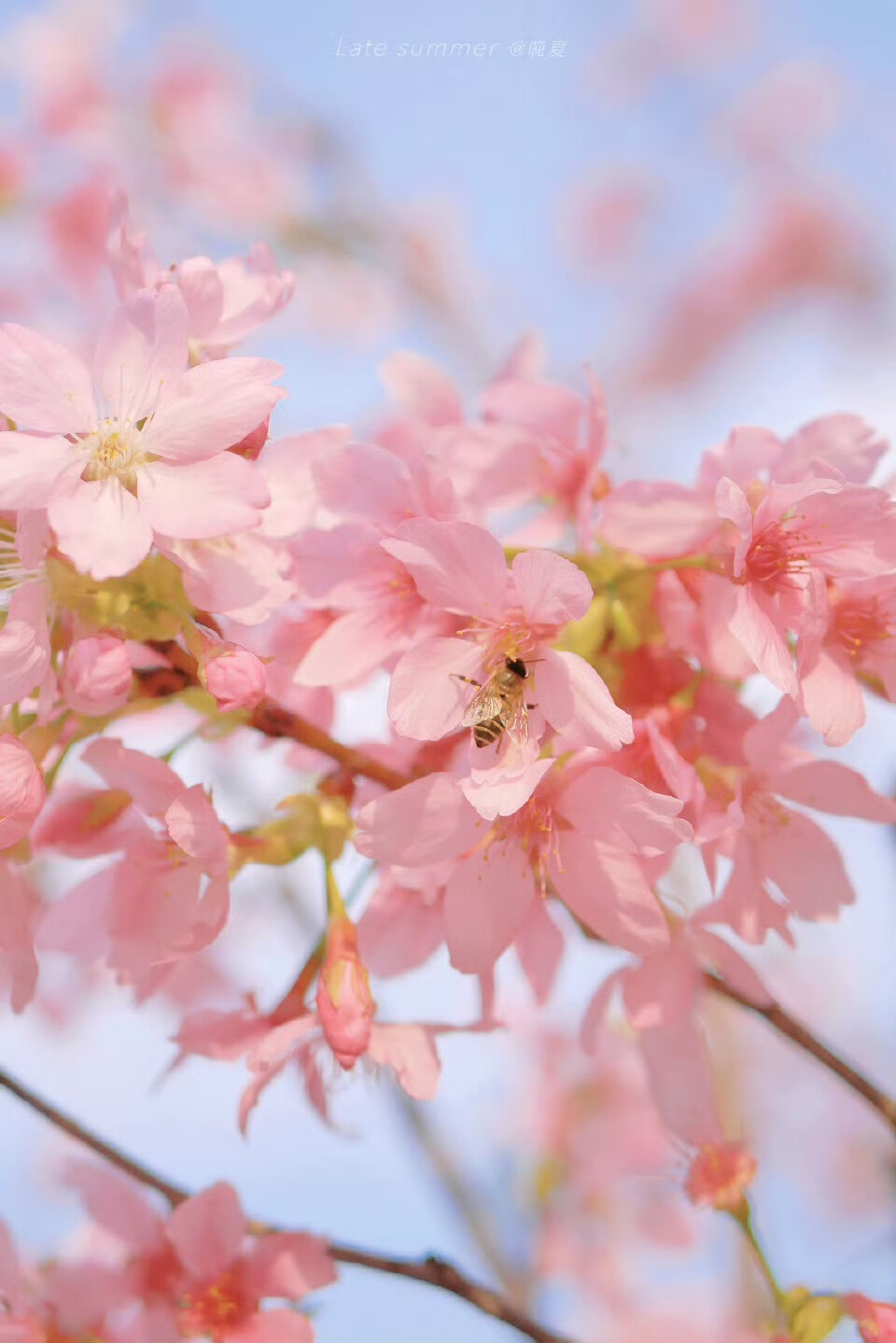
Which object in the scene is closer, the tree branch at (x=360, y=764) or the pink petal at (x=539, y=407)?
the tree branch at (x=360, y=764)

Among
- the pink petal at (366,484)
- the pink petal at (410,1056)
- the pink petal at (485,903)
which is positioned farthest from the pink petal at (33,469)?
the pink petal at (410,1056)

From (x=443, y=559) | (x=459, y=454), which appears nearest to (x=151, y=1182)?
(x=443, y=559)

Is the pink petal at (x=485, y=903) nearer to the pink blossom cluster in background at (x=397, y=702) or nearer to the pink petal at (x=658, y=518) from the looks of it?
the pink blossom cluster in background at (x=397, y=702)

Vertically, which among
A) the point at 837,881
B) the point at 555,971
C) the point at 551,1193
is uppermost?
the point at 837,881

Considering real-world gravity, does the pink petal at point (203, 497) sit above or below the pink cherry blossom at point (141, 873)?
above

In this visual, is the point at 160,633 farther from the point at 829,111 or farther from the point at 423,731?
the point at 829,111

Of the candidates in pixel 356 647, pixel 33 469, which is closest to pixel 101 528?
pixel 33 469
